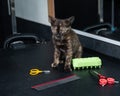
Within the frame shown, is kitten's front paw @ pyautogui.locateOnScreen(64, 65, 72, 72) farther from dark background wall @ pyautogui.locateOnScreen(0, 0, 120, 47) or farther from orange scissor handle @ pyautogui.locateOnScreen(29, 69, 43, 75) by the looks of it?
dark background wall @ pyautogui.locateOnScreen(0, 0, 120, 47)

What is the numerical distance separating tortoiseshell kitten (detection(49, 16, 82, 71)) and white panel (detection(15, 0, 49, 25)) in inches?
25.4

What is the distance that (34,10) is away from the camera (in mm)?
2258

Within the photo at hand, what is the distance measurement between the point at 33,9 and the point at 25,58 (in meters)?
0.70

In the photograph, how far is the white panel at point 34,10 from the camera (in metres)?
2.15

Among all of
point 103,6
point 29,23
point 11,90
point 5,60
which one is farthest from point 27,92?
point 29,23

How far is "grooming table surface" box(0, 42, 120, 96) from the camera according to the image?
1.23 m

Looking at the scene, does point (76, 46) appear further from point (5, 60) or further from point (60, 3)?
point (60, 3)

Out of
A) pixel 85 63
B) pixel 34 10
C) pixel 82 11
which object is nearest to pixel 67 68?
pixel 85 63

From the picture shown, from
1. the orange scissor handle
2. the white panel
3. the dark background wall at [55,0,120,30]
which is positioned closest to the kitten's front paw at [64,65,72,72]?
the orange scissor handle

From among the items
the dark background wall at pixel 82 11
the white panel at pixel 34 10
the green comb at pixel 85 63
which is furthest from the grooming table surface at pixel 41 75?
the white panel at pixel 34 10

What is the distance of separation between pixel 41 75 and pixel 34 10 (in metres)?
0.94

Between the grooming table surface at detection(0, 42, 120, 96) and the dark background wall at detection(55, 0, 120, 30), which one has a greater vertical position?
the dark background wall at detection(55, 0, 120, 30)

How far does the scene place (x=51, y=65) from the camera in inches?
59.6

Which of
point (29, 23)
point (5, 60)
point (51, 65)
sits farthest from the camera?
point (29, 23)
